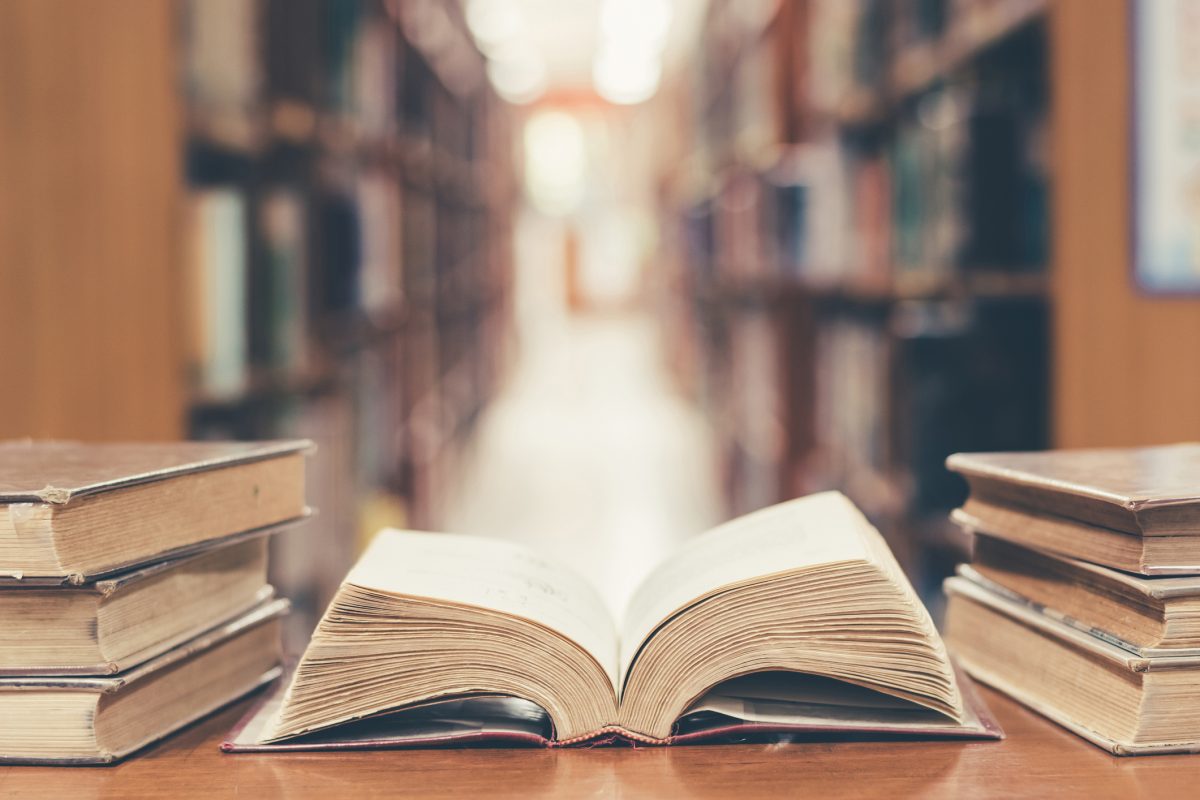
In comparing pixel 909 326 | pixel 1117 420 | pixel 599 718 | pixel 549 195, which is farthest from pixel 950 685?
pixel 549 195

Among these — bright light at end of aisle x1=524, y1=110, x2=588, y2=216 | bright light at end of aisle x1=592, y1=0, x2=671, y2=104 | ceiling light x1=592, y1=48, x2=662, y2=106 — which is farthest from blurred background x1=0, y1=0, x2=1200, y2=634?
Result: bright light at end of aisle x1=524, y1=110, x2=588, y2=216

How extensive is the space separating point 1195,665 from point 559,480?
508 cm

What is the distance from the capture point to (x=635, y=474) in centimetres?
590

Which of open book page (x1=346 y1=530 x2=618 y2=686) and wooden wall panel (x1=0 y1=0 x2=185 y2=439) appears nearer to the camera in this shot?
open book page (x1=346 y1=530 x2=618 y2=686)

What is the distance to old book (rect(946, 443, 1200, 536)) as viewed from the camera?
670mm

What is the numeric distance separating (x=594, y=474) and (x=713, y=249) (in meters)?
1.27

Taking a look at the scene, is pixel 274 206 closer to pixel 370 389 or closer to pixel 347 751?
pixel 370 389

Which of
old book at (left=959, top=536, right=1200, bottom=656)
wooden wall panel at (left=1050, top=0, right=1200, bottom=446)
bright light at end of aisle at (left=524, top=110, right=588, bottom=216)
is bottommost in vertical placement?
old book at (left=959, top=536, right=1200, bottom=656)

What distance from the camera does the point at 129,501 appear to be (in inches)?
28.3

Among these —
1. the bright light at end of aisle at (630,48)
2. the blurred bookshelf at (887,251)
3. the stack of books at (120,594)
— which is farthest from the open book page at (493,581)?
the bright light at end of aisle at (630,48)

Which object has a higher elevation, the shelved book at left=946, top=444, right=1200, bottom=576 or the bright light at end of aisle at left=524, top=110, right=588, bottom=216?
the bright light at end of aisle at left=524, top=110, right=588, bottom=216

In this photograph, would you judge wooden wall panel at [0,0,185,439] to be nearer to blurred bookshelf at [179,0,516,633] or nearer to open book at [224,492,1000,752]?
blurred bookshelf at [179,0,516,633]

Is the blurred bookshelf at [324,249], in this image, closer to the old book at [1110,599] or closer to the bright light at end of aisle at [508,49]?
the old book at [1110,599]

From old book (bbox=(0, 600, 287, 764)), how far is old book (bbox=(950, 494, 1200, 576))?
1.78 feet
